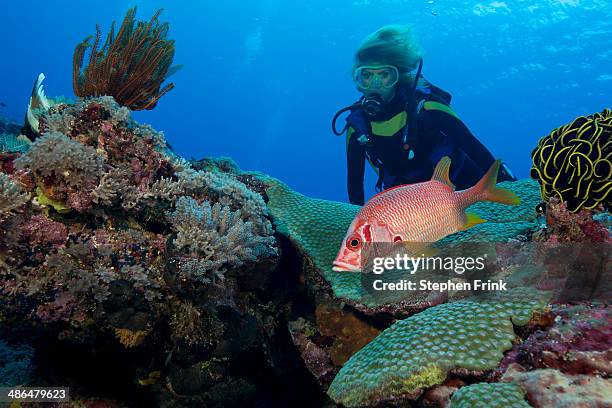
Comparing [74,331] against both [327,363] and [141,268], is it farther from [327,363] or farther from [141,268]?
[327,363]

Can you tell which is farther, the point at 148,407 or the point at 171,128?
the point at 171,128

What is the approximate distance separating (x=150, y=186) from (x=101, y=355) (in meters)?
1.37

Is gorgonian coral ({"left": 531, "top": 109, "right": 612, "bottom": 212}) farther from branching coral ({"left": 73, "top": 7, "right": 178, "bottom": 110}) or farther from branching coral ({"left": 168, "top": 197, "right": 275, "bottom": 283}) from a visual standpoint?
branching coral ({"left": 73, "top": 7, "right": 178, "bottom": 110})

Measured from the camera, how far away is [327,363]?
3389 mm

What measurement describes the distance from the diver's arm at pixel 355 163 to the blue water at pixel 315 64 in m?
16.4

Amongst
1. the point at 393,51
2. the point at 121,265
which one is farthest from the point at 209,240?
the point at 393,51

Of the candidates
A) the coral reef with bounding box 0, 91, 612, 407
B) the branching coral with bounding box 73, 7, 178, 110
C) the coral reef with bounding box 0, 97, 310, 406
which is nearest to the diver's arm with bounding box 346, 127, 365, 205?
the coral reef with bounding box 0, 91, 612, 407

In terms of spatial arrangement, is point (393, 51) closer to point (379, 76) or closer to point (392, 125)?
point (379, 76)

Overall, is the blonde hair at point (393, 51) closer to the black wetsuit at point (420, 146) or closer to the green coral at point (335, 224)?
the black wetsuit at point (420, 146)

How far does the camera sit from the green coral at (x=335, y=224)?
3.43 metres

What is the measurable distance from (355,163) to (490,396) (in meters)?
5.43

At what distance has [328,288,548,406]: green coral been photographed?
2150 mm

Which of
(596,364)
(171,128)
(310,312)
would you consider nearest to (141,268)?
(310,312)

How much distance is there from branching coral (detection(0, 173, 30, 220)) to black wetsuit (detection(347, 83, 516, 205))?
517 centimetres
